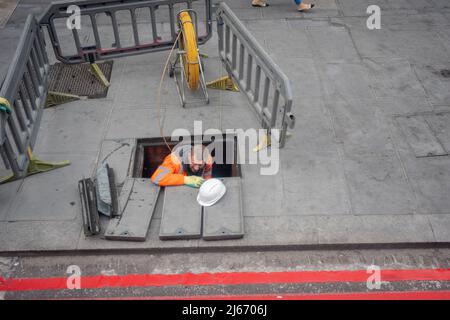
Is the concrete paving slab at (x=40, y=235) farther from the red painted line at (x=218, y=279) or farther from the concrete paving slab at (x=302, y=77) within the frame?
the concrete paving slab at (x=302, y=77)

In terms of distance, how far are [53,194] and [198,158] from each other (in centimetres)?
214

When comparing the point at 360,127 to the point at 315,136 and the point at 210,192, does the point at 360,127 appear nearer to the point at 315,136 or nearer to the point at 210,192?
the point at 315,136

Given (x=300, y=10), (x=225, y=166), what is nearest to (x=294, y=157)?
(x=225, y=166)

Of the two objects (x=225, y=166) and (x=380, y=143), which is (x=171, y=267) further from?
(x=380, y=143)

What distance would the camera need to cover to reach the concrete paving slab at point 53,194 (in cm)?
543

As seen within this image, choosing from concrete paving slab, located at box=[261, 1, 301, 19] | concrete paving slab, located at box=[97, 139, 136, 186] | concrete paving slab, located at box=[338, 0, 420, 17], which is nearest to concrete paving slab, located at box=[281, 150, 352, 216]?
concrete paving slab, located at box=[97, 139, 136, 186]

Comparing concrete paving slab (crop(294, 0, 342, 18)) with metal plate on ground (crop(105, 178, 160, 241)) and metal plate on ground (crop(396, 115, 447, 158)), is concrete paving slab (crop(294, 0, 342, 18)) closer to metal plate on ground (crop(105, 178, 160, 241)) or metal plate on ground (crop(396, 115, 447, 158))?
metal plate on ground (crop(396, 115, 447, 158))

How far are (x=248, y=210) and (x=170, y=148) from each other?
1.79 meters

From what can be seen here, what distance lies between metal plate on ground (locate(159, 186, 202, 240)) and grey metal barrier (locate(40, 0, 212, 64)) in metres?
3.42

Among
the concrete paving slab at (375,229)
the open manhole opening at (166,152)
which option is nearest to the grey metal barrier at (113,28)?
the open manhole opening at (166,152)

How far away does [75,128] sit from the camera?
6.65 m

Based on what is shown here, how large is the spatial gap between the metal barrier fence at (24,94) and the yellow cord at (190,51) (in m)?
2.38

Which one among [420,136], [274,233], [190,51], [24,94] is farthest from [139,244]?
[420,136]

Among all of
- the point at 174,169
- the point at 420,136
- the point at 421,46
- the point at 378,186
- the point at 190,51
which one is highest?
the point at 190,51
